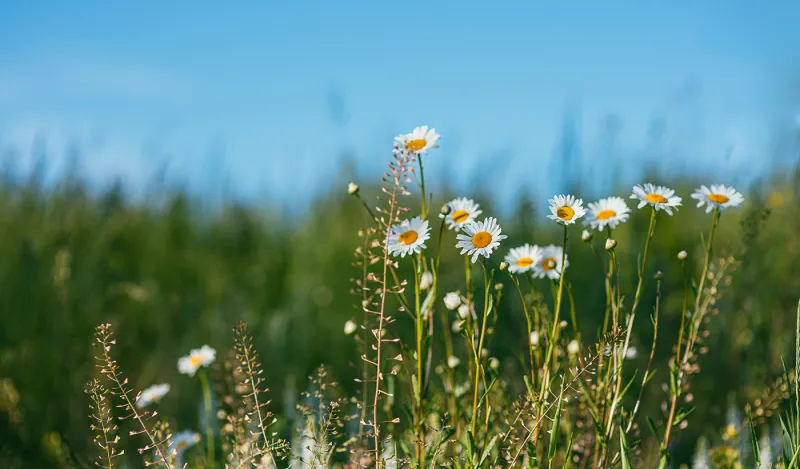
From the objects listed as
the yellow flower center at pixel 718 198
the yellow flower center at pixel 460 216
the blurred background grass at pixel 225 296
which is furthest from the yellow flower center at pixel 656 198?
the blurred background grass at pixel 225 296

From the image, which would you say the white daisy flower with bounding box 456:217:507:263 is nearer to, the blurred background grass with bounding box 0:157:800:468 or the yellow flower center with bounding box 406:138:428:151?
the yellow flower center with bounding box 406:138:428:151

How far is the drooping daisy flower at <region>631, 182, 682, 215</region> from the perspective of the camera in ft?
3.85

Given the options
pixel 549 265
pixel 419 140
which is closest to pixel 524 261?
pixel 549 265

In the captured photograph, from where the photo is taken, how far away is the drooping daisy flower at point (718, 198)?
127 centimetres

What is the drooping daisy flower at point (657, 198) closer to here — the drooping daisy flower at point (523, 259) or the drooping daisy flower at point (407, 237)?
the drooping daisy flower at point (523, 259)

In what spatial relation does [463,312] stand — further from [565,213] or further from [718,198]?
[718,198]

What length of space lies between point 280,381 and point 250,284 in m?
0.74

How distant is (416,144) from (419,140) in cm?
1

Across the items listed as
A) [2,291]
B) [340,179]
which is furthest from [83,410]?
[340,179]

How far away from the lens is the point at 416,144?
122 cm

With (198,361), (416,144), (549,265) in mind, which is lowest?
(198,361)

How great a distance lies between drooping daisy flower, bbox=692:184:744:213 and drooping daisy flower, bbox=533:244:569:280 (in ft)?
0.97

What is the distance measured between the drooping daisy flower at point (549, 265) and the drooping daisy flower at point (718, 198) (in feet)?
0.97

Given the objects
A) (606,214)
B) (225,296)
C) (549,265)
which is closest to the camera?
(606,214)
